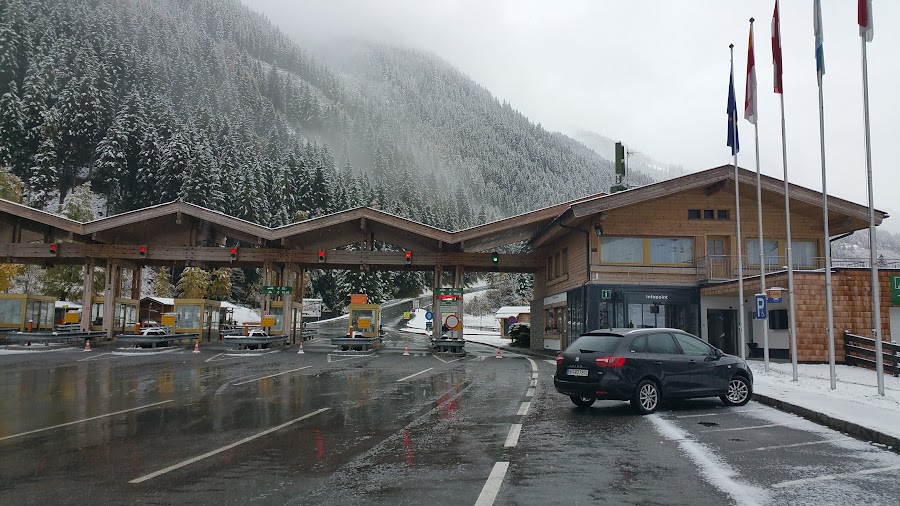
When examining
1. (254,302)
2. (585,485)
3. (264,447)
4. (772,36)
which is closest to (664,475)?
(585,485)

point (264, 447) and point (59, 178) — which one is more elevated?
point (59, 178)

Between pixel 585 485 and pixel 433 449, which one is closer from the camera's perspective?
pixel 585 485

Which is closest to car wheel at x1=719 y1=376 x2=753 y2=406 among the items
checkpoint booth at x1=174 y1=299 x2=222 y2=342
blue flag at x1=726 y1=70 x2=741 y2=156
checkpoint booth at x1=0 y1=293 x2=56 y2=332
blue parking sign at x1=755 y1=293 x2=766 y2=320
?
blue parking sign at x1=755 y1=293 x2=766 y2=320

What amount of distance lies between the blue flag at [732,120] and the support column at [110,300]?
32849 mm

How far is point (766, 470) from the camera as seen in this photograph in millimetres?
7109

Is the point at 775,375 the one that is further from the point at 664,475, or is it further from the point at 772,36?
the point at 664,475

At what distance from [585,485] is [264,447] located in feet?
13.5

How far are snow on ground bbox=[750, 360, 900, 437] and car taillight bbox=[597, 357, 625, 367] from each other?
3289 mm

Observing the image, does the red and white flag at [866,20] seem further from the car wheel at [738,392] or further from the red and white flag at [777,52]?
the car wheel at [738,392]

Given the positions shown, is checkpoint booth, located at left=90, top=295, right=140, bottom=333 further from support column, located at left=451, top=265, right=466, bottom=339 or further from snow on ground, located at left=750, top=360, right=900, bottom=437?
snow on ground, located at left=750, top=360, right=900, bottom=437

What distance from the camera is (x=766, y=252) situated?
2966cm

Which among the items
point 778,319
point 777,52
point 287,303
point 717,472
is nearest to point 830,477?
point 717,472

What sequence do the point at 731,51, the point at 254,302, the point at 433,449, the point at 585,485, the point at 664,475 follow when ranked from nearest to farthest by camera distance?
1. the point at 585,485
2. the point at 664,475
3. the point at 433,449
4. the point at 731,51
5. the point at 254,302

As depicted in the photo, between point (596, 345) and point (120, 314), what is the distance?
3498 cm
